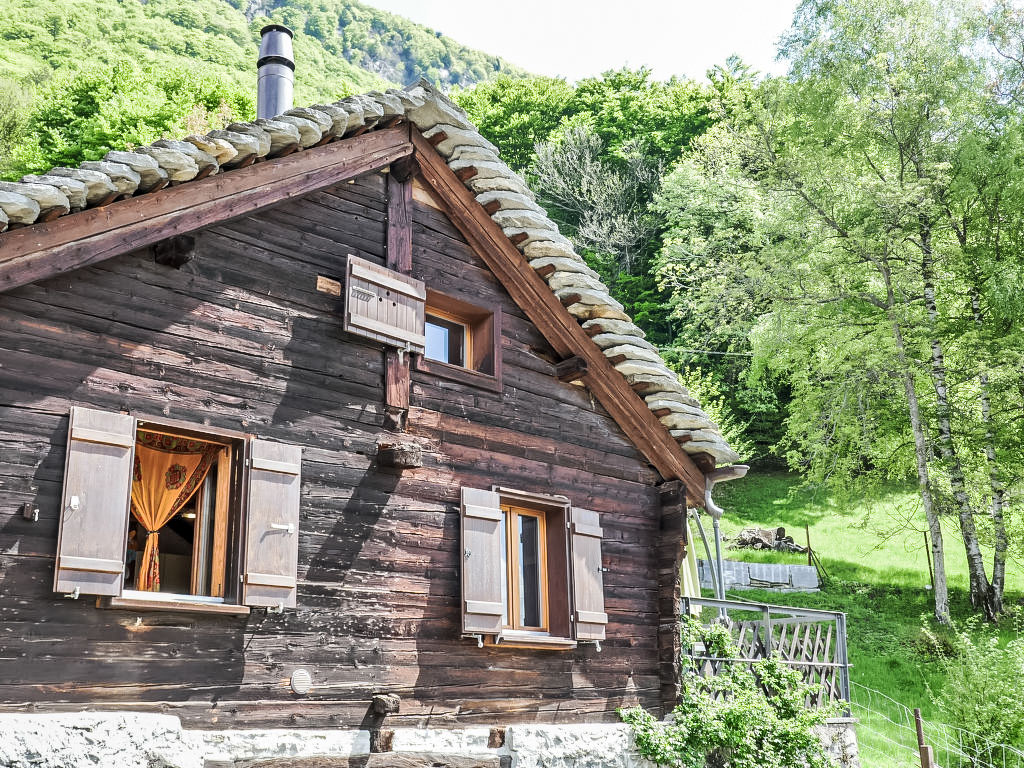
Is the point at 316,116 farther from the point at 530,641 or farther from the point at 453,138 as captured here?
the point at 530,641

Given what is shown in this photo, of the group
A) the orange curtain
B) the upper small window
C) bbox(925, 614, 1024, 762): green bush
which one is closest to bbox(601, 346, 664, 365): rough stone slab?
the upper small window

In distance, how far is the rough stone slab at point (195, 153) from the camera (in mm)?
6844

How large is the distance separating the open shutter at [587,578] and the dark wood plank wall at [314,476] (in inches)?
9.5

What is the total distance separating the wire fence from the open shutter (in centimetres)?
425

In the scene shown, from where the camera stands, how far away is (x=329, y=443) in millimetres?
7664

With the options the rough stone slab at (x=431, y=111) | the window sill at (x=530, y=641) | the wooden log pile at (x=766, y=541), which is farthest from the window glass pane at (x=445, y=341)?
the wooden log pile at (x=766, y=541)

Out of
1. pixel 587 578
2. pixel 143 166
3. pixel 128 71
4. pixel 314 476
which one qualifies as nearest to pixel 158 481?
pixel 314 476

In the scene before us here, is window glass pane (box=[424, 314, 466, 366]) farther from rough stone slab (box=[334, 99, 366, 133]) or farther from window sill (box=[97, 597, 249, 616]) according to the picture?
window sill (box=[97, 597, 249, 616])

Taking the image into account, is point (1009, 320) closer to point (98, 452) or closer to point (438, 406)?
point (438, 406)

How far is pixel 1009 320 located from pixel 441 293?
18721 mm

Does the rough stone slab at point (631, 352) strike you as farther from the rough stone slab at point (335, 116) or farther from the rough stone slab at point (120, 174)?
the rough stone slab at point (120, 174)

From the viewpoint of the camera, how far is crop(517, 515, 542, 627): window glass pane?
912 centimetres

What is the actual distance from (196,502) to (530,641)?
10.5 ft

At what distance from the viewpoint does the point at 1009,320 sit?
2298 centimetres
